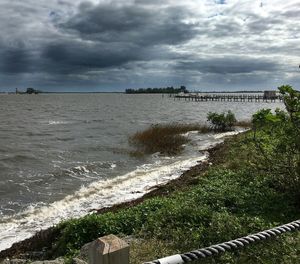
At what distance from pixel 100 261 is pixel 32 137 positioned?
34.5 m

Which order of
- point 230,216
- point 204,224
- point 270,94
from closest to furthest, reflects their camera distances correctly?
point 204,224, point 230,216, point 270,94

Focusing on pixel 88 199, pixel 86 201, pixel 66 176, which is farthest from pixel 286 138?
pixel 66 176

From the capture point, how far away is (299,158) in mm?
8711

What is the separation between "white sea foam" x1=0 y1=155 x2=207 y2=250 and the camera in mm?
11538

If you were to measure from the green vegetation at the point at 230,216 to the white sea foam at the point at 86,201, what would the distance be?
257cm

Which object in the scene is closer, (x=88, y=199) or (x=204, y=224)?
(x=204, y=224)

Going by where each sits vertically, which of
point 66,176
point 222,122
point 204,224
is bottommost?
point 66,176

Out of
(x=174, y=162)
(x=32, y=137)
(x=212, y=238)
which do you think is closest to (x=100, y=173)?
(x=174, y=162)

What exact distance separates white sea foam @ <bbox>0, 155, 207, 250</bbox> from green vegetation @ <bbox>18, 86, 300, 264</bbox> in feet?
8.43

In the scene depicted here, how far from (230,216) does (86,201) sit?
851 cm

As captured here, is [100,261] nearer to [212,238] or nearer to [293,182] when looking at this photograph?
[212,238]

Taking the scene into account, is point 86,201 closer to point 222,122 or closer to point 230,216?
point 230,216

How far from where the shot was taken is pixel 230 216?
7039mm

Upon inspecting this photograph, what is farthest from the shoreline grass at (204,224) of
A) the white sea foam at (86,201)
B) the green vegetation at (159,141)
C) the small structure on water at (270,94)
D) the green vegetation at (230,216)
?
the small structure on water at (270,94)
